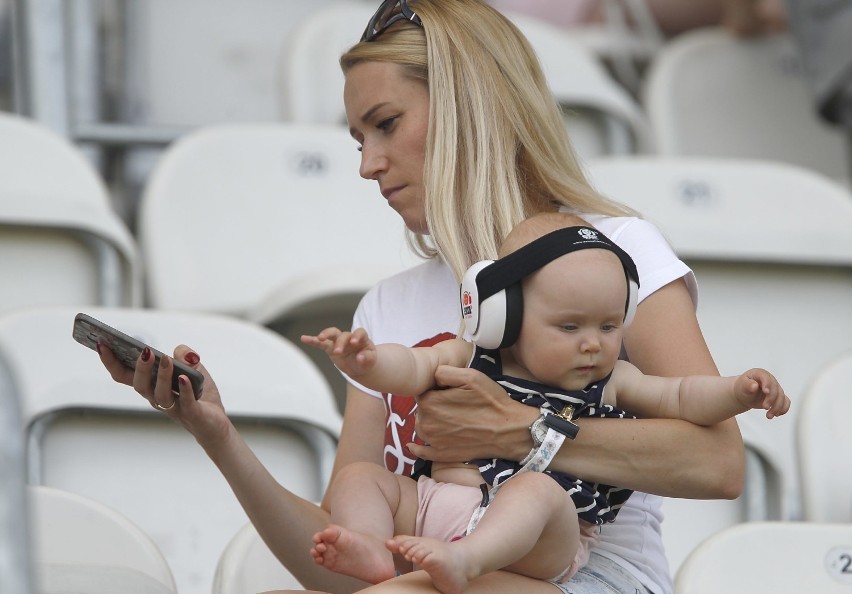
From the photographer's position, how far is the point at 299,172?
2.77 metres

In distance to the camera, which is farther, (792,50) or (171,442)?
(792,50)

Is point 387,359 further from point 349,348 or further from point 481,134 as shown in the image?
point 481,134

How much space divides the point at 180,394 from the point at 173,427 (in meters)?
0.63

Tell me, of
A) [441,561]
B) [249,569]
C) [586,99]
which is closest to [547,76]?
[586,99]

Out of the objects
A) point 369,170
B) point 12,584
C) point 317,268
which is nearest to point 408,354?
point 369,170

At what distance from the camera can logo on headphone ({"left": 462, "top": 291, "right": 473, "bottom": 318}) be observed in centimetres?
137

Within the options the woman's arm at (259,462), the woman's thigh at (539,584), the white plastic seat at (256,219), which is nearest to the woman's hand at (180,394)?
the woman's arm at (259,462)

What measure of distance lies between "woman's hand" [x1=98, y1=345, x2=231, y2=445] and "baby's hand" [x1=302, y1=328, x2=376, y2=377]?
162 mm

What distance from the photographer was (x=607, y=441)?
4.61 feet

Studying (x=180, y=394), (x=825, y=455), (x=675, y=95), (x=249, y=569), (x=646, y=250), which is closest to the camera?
(x=180, y=394)

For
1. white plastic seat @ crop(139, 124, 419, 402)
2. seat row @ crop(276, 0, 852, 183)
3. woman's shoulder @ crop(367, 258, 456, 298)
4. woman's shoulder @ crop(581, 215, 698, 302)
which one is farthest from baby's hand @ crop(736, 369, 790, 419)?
seat row @ crop(276, 0, 852, 183)

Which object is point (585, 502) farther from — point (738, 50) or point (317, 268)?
point (738, 50)

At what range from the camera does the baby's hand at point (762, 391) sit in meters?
1.32

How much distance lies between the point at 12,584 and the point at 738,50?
3165 mm
